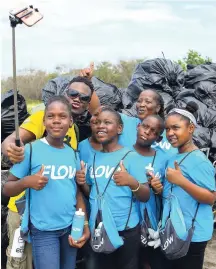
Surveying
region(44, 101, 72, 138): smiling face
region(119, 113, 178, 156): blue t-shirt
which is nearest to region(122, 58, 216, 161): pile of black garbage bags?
region(119, 113, 178, 156): blue t-shirt

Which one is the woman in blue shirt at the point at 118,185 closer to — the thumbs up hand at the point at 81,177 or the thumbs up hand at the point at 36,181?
the thumbs up hand at the point at 81,177

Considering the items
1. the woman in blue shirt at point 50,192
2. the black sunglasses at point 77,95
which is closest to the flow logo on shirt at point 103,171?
the woman in blue shirt at point 50,192

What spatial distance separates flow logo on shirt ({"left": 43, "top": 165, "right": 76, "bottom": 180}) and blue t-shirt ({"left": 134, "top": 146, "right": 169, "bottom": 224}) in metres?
0.50

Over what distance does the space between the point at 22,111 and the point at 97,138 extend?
45.2 inches

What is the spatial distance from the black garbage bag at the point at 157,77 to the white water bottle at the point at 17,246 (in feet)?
7.66

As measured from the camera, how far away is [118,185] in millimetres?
2559

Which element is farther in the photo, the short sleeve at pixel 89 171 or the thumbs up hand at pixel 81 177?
the short sleeve at pixel 89 171

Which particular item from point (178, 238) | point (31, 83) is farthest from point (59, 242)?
point (31, 83)

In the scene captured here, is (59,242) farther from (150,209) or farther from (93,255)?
(150,209)

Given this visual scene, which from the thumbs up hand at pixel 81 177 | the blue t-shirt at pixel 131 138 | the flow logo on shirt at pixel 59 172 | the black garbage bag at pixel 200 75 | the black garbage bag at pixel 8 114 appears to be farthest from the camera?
the black garbage bag at pixel 200 75

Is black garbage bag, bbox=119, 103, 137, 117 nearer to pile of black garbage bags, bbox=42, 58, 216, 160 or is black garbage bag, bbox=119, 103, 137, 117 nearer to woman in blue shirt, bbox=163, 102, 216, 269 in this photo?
pile of black garbage bags, bbox=42, 58, 216, 160

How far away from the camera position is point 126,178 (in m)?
2.53

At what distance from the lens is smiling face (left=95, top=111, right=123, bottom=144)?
2.73 metres

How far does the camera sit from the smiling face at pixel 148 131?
2879mm
